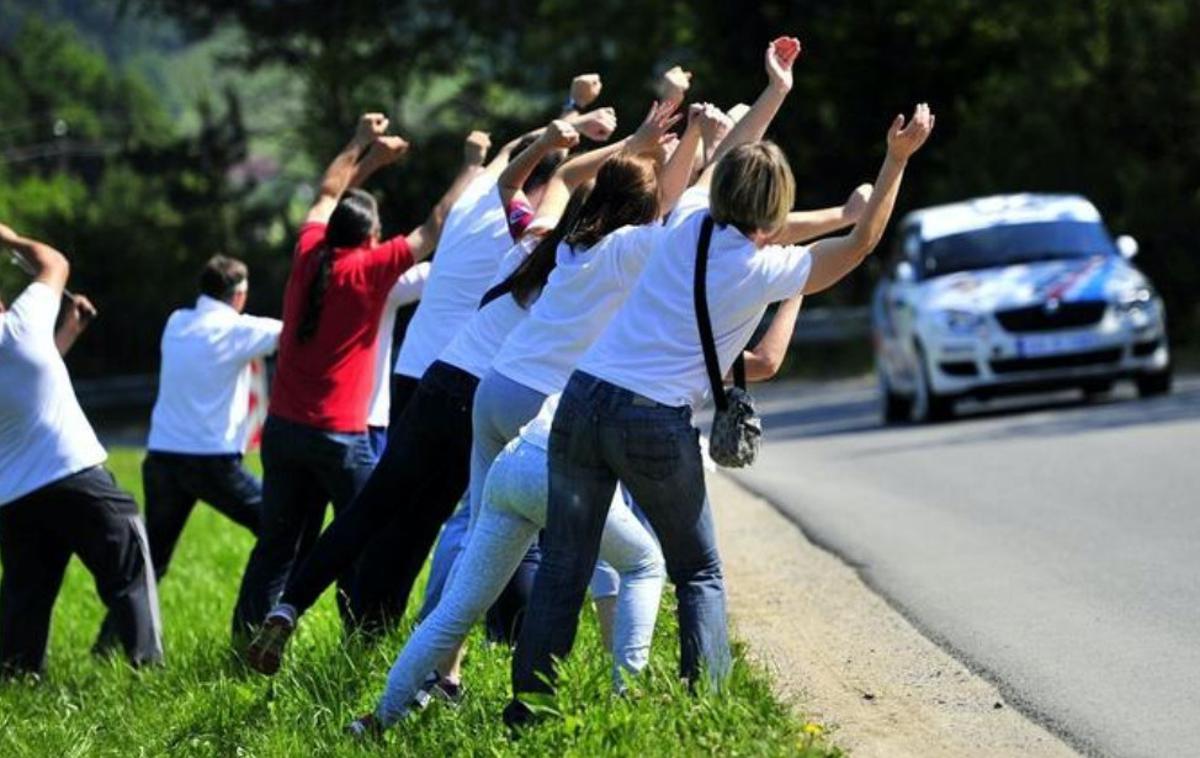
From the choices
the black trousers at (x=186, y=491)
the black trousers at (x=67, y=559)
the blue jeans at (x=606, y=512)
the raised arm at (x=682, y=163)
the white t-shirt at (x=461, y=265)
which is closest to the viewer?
the blue jeans at (x=606, y=512)

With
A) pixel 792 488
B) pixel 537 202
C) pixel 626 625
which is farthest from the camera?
pixel 792 488

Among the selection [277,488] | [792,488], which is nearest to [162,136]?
[792,488]

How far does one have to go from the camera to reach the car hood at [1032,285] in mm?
21984

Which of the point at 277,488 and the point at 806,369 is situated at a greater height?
the point at 277,488

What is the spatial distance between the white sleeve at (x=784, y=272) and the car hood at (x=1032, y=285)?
48.8ft

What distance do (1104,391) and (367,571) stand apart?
15.1 metres

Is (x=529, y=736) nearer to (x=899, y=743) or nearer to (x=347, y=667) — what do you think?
(x=899, y=743)

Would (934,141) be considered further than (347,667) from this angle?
Yes

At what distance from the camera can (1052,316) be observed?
2194cm

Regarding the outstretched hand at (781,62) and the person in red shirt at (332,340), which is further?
the person in red shirt at (332,340)

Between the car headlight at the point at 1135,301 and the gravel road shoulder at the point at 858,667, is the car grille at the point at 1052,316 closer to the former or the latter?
the car headlight at the point at 1135,301

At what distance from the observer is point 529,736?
7.59m

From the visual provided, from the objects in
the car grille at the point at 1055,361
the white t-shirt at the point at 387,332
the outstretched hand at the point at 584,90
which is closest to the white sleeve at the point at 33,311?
the white t-shirt at the point at 387,332

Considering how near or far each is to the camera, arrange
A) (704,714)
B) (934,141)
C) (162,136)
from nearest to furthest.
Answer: (704,714) < (934,141) < (162,136)
